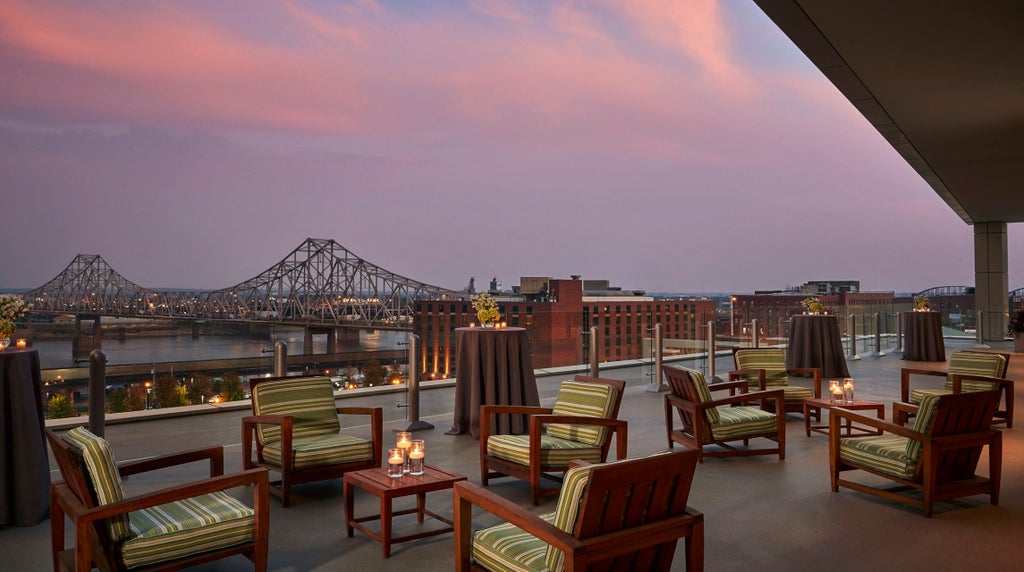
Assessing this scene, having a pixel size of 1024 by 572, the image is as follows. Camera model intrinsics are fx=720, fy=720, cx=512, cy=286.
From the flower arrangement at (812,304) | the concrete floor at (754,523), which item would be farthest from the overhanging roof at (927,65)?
the concrete floor at (754,523)

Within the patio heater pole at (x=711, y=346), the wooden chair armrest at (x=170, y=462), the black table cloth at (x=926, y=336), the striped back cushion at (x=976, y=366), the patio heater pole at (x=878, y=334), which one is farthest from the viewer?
the patio heater pole at (x=878, y=334)

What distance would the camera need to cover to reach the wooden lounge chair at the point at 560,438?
14.1ft

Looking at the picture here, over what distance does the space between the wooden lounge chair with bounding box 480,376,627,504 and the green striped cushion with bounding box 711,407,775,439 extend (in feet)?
3.81

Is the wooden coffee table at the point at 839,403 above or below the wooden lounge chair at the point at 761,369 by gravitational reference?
below

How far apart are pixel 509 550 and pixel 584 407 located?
2134 millimetres

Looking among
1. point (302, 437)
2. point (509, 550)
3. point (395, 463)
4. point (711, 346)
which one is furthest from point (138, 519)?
point (711, 346)

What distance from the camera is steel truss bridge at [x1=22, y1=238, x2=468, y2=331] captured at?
2864 cm

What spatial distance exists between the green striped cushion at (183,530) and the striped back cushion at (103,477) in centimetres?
6

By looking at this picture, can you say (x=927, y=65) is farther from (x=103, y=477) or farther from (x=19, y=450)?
(x=19, y=450)

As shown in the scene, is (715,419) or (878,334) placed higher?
(878,334)

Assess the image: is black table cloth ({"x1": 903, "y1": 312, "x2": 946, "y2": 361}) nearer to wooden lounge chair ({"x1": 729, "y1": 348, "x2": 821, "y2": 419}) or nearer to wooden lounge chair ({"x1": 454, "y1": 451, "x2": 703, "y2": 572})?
wooden lounge chair ({"x1": 729, "y1": 348, "x2": 821, "y2": 419})

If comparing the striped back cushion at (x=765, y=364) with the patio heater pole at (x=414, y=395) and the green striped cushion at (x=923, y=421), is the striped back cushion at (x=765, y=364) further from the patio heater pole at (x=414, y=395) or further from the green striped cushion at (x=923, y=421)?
the patio heater pole at (x=414, y=395)

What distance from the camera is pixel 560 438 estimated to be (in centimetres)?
473

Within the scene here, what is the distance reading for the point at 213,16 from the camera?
3409cm
